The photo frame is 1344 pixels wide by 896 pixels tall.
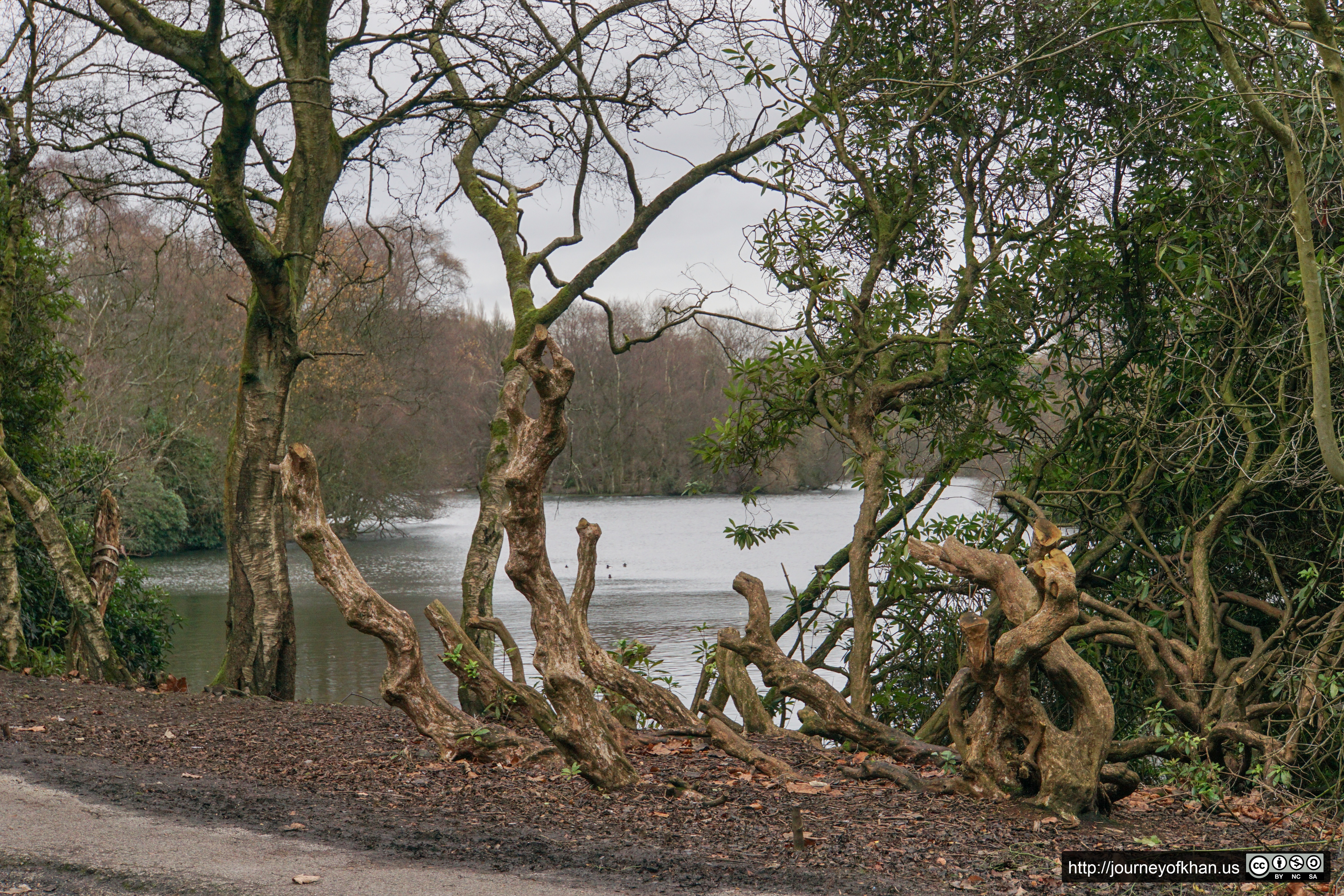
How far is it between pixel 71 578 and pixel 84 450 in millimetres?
3970

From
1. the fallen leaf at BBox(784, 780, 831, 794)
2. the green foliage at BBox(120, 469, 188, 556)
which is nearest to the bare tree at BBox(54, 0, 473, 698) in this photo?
the fallen leaf at BBox(784, 780, 831, 794)

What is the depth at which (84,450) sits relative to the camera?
41.9 ft

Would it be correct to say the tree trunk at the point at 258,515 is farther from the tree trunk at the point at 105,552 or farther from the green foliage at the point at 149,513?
the green foliage at the point at 149,513

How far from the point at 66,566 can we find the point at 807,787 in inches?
289

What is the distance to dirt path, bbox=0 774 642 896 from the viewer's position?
3803mm

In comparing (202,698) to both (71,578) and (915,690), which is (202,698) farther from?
(915,690)

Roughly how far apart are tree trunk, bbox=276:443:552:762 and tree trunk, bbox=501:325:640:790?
718 millimetres

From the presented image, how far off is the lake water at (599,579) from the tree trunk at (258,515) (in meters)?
3.28

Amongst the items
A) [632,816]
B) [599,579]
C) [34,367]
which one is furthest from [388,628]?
[599,579]

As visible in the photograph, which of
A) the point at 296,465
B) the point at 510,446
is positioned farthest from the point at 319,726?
the point at 510,446

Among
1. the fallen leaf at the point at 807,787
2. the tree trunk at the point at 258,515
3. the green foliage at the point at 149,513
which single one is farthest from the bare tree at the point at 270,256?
the green foliage at the point at 149,513

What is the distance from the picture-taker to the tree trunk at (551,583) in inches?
198

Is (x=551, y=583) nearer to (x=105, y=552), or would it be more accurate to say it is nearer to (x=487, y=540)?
(x=487, y=540)

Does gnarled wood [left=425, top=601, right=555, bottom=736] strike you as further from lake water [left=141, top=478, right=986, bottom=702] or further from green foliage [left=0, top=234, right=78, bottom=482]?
green foliage [left=0, top=234, right=78, bottom=482]
